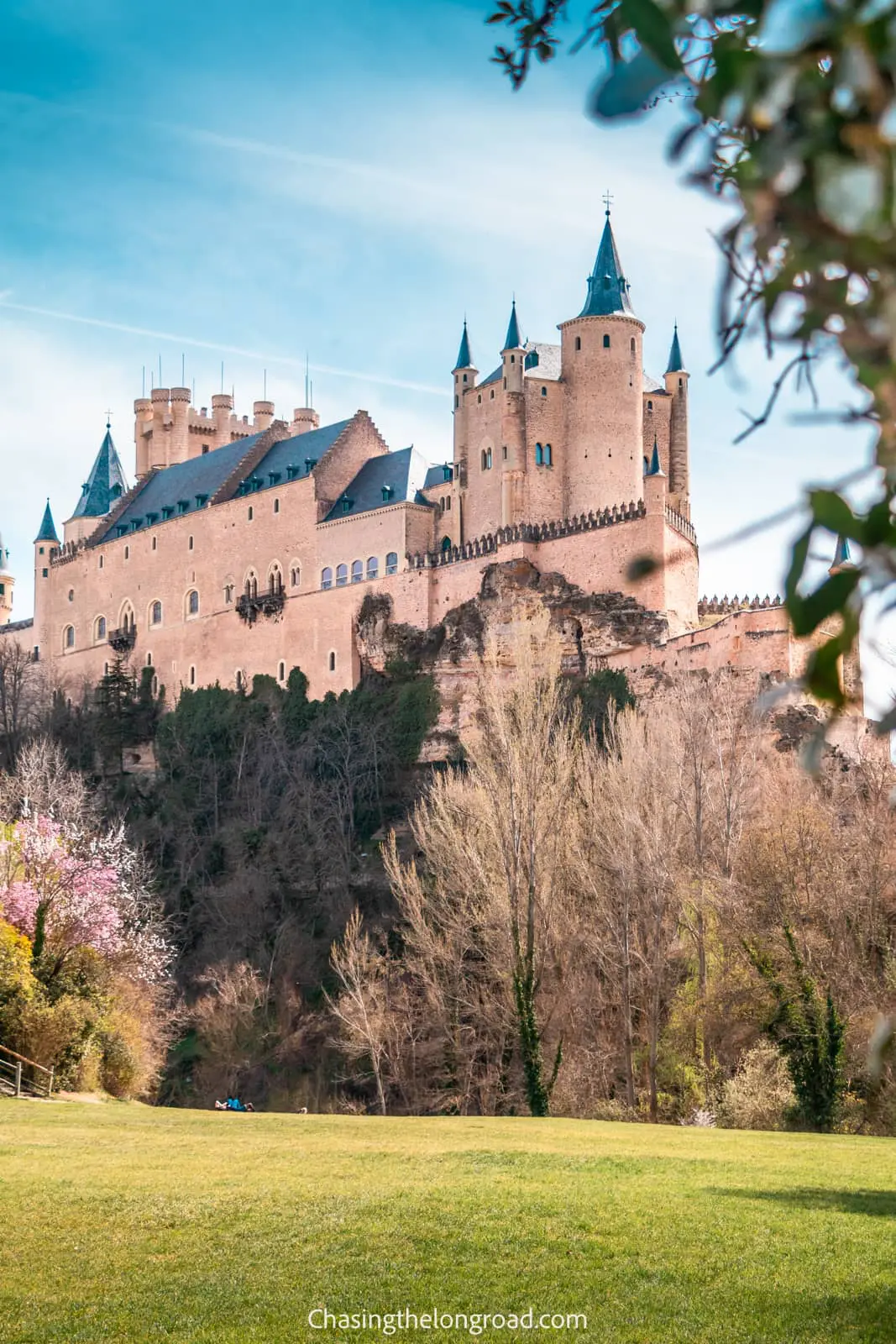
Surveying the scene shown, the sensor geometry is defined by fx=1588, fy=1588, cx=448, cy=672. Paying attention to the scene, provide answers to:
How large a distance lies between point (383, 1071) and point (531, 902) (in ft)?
33.9

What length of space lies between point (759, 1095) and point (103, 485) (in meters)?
60.1

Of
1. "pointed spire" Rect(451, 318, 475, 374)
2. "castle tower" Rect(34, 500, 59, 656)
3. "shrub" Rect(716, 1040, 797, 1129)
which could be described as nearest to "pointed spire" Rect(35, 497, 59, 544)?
"castle tower" Rect(34, 500, 59, 656)

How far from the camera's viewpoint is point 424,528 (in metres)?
56.3

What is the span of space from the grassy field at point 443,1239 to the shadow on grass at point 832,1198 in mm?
42

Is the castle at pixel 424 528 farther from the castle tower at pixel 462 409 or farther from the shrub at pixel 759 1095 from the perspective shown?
the shrub at pixel 759 1095

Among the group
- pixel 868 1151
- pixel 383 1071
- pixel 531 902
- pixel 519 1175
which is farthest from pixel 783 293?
pixel 383 1071

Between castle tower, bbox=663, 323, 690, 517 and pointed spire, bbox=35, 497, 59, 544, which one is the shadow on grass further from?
pointed spire, bbox=35, 497, 59, 544

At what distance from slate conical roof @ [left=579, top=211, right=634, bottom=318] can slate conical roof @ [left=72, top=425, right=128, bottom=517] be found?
31966mm

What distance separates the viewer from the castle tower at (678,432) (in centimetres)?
5541

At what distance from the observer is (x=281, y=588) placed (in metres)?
60.3

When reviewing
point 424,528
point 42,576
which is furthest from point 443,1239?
point 42,576

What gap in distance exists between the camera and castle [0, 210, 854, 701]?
50.6 m

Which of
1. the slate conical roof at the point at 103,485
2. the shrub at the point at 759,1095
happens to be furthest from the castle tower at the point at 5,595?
the shrub at the point at 759,1095

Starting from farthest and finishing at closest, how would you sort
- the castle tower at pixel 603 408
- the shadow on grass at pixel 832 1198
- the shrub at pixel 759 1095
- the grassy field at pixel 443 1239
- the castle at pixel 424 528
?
1. the castle tower at pixel 603 408
2. the castle at pixel 424 528
3. the shrub at pixel 759 1095
4. the shadow on grass at pixel 832 1198
5. the grassy field at pixel 443 1239
